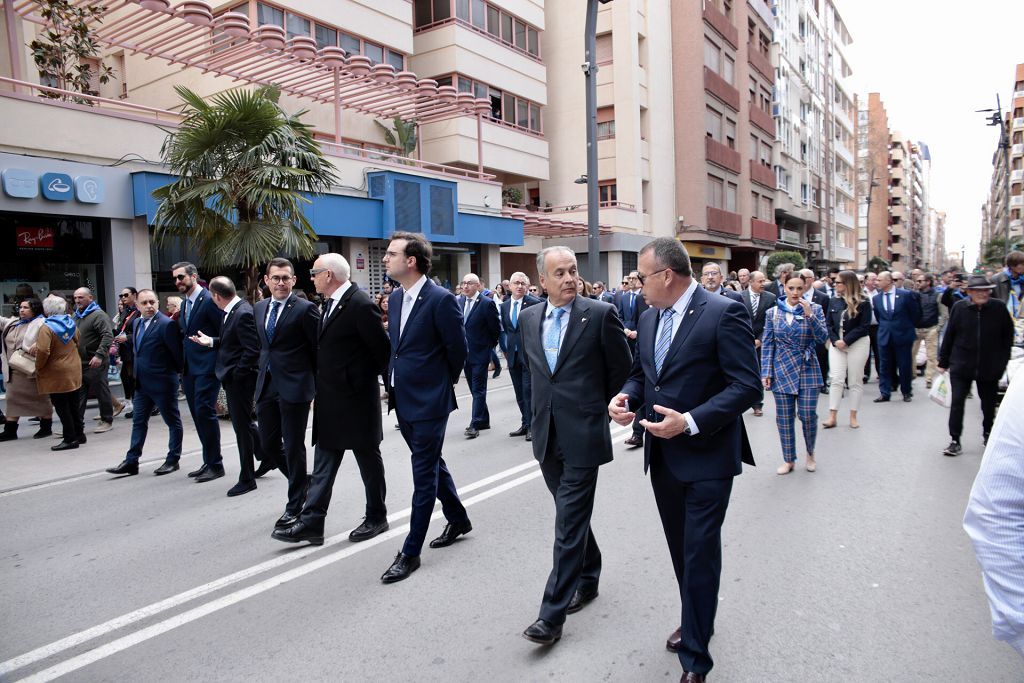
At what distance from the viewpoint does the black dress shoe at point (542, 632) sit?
3.36m

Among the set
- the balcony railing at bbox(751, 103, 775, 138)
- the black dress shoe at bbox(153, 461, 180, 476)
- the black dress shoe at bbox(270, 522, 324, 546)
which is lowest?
the black dress shoe at bbox(153, 461, 180, 476)

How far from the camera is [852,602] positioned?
3.86 metres

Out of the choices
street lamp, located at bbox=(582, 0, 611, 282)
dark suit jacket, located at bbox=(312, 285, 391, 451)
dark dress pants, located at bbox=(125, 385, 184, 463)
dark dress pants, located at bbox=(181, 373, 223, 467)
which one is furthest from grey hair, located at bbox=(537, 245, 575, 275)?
street lamp, located at bbox=(582, 0, 611, 282)

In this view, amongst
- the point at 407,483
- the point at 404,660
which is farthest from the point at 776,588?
the point at 407,483

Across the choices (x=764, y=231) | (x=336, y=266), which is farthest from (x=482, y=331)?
(x=764, y=231)

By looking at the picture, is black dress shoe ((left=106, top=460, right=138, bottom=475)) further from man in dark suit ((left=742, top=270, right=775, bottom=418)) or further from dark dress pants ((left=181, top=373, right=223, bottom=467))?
man in dark suit ((left=742, top=270, right=775, bottom=418))

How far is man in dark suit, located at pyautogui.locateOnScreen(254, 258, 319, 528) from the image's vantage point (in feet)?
17.6

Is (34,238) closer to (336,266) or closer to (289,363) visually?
(289,363)

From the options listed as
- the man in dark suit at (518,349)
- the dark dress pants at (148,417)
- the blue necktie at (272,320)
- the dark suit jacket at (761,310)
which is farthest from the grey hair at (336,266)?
the dark suit jacket at (761,310)

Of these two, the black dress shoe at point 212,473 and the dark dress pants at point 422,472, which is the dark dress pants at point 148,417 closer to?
the black dress shoe at point 212,473

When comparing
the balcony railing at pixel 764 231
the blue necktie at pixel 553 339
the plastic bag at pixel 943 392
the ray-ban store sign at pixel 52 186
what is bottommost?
the plastic bag at pixel 943 392

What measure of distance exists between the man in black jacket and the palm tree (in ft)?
30.6

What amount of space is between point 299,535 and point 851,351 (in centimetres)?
727

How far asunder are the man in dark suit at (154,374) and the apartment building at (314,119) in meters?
6.62
